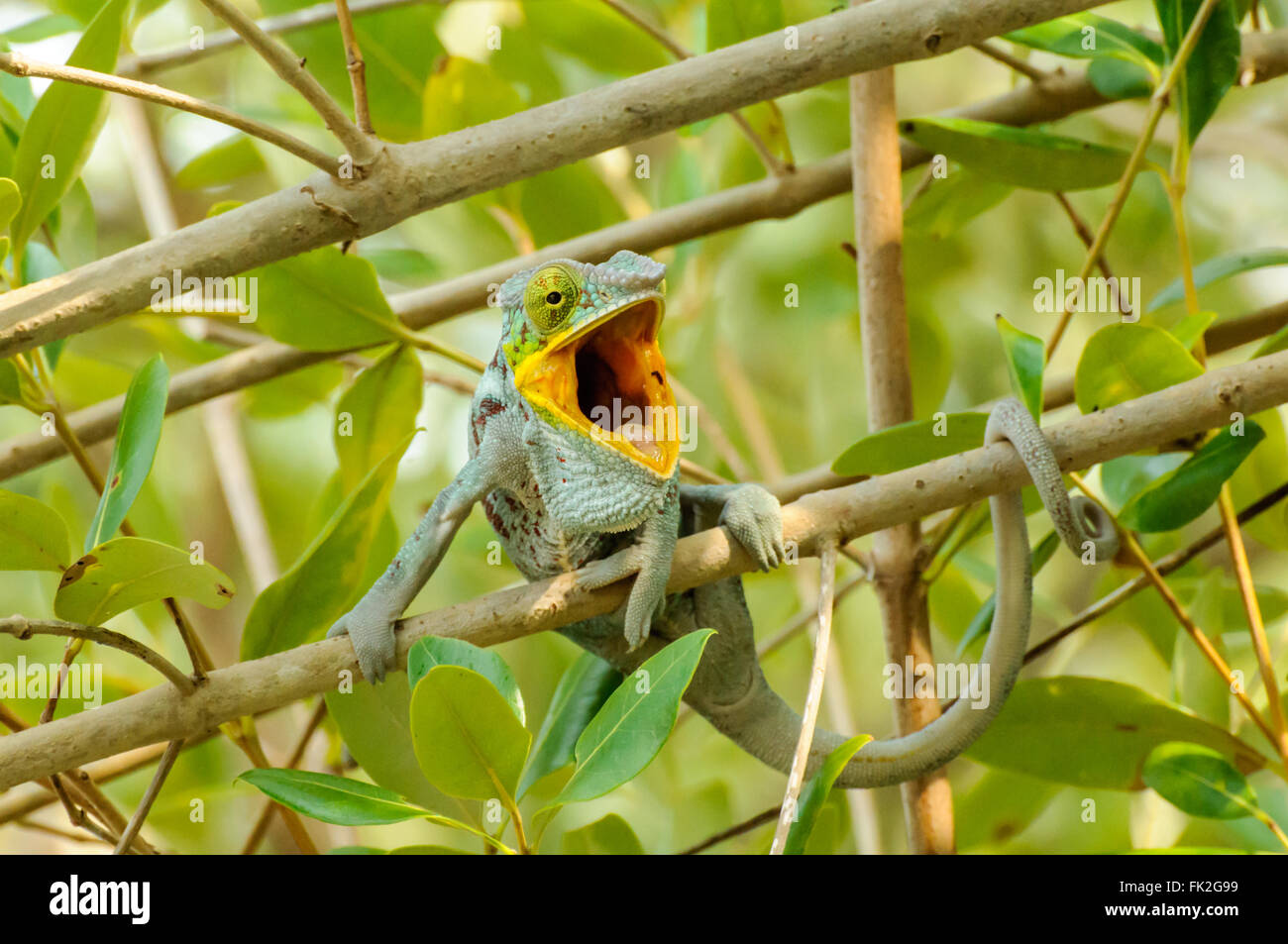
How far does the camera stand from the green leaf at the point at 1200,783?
1271 mm

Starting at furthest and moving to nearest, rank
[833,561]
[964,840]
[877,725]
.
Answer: [877,725], [964,840], [833,561]

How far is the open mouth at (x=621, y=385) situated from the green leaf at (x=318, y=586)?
0.56 ft

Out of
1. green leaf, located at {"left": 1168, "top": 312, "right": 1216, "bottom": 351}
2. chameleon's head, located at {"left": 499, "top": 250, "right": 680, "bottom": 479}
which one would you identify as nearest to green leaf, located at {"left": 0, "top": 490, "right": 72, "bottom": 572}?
chameleon's head, located at {"left": 499, "top": 250, "right": 680, "bottom": 479}

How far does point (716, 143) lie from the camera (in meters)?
2.41

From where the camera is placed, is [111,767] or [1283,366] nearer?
[1283,366]

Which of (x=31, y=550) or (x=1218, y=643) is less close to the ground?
(x=31, y=550)

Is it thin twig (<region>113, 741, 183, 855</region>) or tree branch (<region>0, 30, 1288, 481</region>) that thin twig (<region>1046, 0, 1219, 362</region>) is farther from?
thin twig (<region>113, 741, 183, 855</region>)

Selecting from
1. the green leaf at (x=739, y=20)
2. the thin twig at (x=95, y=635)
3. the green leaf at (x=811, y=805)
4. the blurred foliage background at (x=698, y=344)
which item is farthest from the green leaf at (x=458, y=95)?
the green leaf at (x=811, y=805)

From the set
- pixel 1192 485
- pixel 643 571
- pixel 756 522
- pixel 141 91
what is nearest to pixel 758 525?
pixel 756 522

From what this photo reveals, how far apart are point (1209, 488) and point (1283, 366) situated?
19cm

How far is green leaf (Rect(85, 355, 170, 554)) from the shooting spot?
Answer: 1131mm

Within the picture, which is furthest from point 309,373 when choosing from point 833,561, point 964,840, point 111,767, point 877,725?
point 877,725

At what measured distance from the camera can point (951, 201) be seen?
171cm

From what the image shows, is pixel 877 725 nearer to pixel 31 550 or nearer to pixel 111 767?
pixel 111 767
